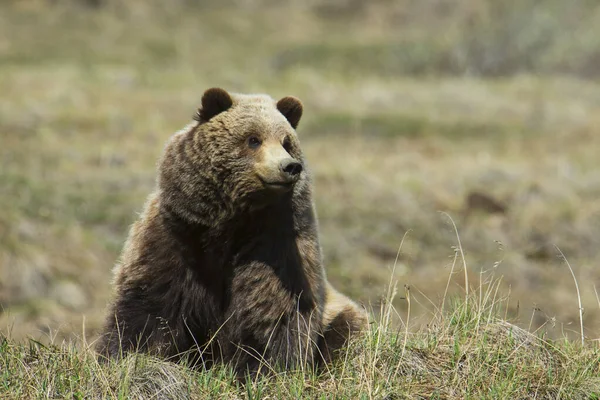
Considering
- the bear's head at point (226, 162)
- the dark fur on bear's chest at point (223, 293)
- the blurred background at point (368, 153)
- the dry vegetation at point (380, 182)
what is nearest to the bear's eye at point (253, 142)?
the bear's head at point (226, 162)

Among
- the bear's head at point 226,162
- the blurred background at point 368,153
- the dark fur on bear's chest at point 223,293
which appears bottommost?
the blurred background at point 368,153

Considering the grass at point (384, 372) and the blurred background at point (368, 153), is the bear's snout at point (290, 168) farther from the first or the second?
the blurred background at point (368, 153)

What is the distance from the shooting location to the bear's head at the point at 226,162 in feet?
18.8

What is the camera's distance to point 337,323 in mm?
6168

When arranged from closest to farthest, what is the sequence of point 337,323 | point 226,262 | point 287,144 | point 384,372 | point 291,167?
point 384,372 → point 291,167 → point 226,262 → point 287,144 → point 337,323

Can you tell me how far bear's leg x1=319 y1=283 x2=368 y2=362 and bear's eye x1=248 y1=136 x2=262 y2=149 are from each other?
115 cm

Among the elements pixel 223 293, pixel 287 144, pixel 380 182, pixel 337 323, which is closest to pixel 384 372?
pixel 337 323

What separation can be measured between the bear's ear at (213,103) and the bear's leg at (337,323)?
140 centimetres

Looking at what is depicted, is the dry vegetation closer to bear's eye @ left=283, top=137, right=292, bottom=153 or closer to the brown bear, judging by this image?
the brown bear

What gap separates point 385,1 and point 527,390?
2836 inches

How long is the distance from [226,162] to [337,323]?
1276mm

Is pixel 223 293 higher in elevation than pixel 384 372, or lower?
higher

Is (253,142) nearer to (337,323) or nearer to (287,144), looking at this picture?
(287,144)

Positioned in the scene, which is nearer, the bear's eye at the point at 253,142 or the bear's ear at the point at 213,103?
the bear's eye at the point at 253,142
